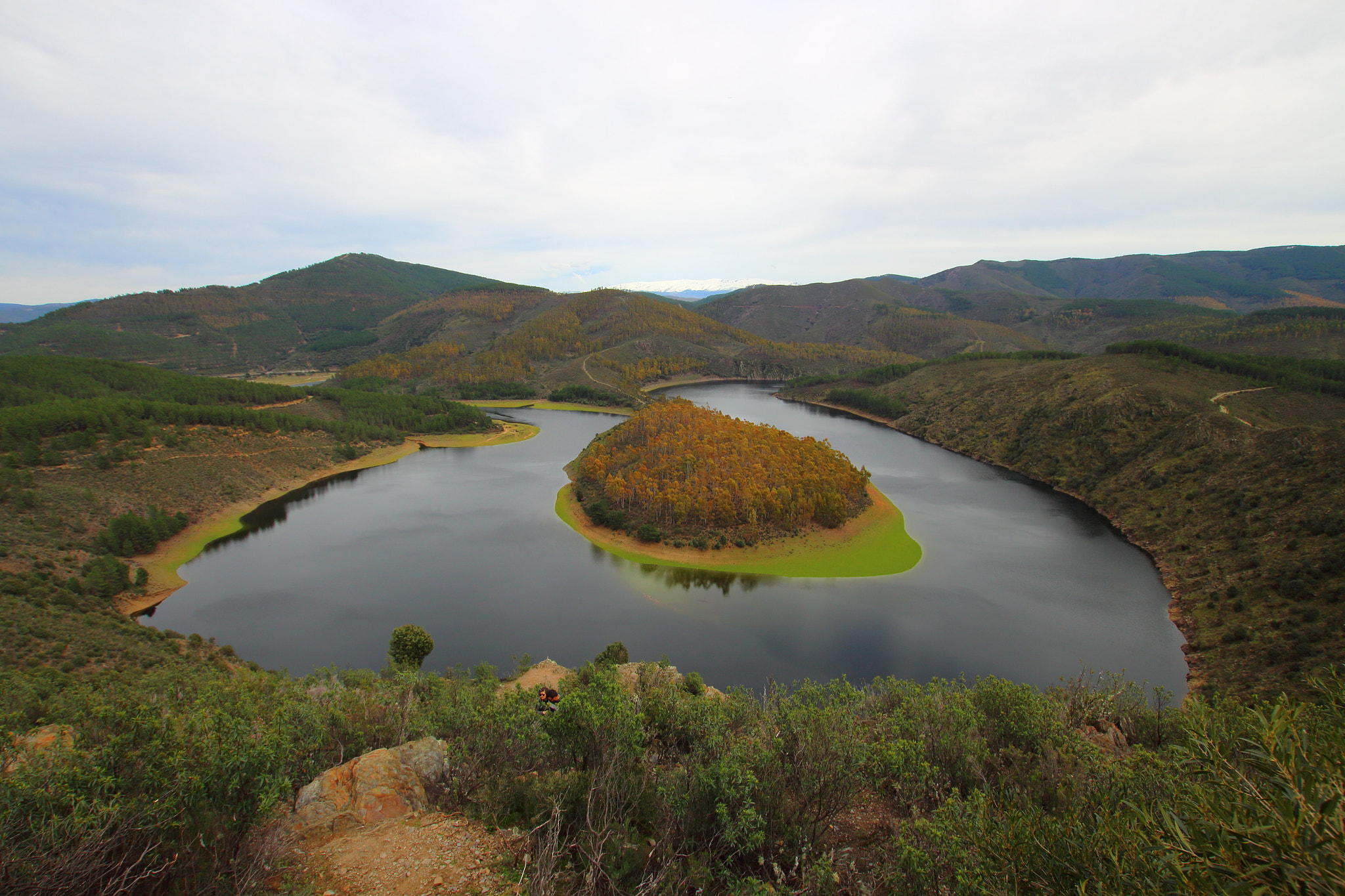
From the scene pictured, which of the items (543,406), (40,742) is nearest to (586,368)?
(543,406)

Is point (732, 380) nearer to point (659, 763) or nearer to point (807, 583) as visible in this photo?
point (807, 583)

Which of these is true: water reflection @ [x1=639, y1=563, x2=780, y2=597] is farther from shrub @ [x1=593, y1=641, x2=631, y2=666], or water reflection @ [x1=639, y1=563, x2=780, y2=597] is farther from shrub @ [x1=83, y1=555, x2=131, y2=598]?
shrub @ [x1=83, y1=555, x2=131, y2=598]

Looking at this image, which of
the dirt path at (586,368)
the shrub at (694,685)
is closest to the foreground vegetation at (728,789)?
the shrub at (694,685)

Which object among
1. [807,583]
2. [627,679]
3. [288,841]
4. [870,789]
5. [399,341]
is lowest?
[807,583]

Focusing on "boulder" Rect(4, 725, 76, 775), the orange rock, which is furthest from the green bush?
the orange rock

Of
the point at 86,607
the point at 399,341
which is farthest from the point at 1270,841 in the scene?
the point at 399,341
